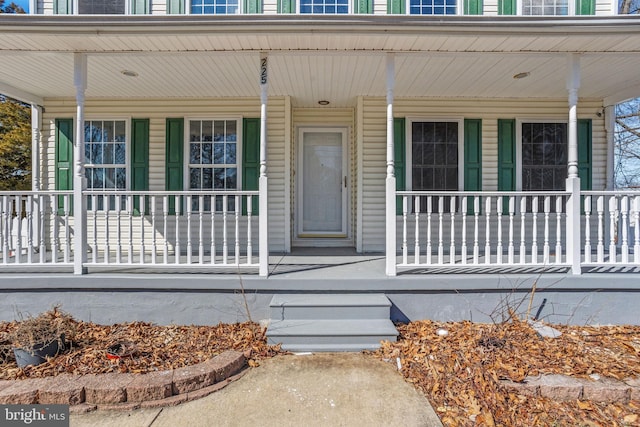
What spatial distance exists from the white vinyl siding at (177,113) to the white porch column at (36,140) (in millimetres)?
79

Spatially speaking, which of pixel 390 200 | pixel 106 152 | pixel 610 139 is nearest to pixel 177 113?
pixel 106 152

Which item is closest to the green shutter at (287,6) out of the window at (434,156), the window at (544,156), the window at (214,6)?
the window at (214,6)

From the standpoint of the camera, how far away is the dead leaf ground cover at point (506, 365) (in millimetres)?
2287

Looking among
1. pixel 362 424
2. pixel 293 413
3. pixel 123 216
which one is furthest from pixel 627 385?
pixel 123 216

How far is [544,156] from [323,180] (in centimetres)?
359

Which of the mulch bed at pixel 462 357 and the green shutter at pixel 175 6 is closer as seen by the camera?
the mulch bed at pixel 462 357

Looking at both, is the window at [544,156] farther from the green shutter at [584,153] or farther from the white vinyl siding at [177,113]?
the white vinyl siding at [177,113]

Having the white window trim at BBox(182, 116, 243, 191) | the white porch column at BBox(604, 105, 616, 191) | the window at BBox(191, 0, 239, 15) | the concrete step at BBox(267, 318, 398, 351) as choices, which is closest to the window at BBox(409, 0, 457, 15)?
the window at BBox(191, 0, 239, 15)

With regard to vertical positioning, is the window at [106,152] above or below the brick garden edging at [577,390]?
above

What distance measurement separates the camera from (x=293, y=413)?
2393 mm

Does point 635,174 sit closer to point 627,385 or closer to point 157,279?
point 627,385

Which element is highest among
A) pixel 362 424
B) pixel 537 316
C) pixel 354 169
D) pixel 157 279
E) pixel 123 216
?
pixel 354 169

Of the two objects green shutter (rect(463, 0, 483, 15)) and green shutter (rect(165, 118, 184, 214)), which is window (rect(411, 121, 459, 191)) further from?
green shutter (rect(165, 118, 184, 214))

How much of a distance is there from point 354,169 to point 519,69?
2630 mm
